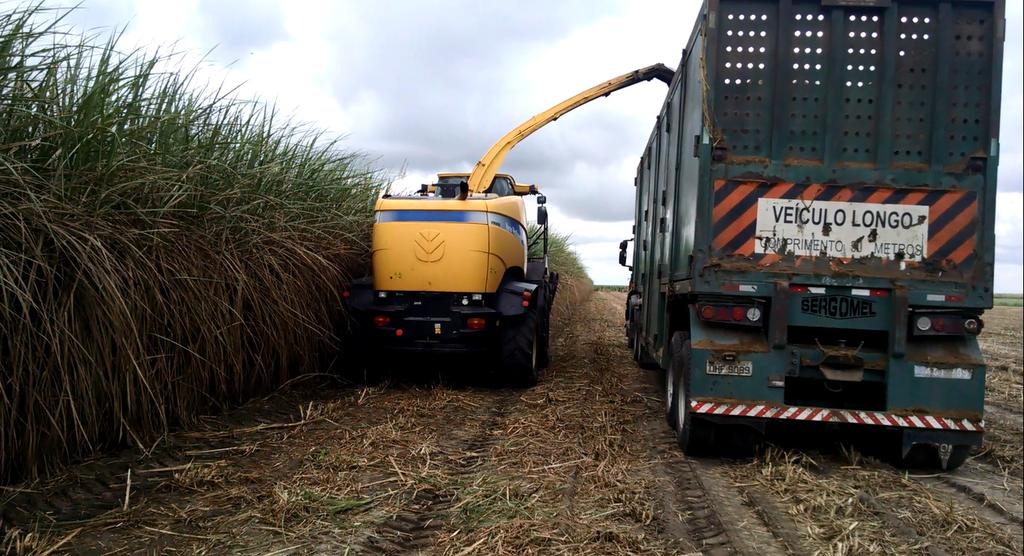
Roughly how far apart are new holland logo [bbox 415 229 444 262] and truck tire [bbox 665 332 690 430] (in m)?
2.69

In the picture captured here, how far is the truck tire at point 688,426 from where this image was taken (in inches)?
210

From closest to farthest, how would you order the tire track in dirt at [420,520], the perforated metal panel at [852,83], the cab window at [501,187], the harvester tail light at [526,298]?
the tire track in dirt at [420,520] < the perforated metal panel at [852,83] < the harvester tail light at [526,298] < the cab window at [501,187]

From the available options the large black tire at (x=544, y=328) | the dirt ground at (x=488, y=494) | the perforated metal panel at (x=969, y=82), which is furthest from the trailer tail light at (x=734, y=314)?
the large black tire at (x=544, y=328)

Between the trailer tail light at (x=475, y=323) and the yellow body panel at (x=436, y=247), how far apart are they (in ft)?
0.97

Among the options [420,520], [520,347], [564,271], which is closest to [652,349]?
[520,347]

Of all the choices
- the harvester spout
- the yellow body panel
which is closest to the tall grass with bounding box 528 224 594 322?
the harvester spout

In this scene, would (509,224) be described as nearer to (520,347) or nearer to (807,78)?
(520,347)

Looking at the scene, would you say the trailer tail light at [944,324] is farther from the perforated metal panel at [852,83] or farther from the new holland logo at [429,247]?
the new holland logo at [429,247]

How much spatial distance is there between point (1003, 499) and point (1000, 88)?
2823 mm

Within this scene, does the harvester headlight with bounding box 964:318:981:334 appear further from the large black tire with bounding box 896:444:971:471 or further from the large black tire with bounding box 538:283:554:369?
the large black tire with bounding box 538:283:554:369

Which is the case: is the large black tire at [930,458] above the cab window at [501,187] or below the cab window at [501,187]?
below

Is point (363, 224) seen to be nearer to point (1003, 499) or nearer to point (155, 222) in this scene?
point (155, 222)

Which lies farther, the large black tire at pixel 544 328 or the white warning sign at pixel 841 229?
the large black tire at pixel 544 328

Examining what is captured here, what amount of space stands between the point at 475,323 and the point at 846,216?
3810mm
